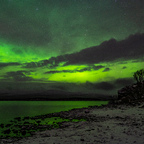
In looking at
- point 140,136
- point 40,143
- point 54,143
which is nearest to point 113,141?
point 140,136

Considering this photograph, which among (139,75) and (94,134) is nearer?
(94,134)

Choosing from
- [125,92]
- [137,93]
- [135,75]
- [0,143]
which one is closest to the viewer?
[0,143]

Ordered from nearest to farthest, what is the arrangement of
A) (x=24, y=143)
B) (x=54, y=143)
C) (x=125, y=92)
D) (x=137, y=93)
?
(x=54, y=143) < (x=24, y=143) < (x=137, y=93) < (x=125, y=92)

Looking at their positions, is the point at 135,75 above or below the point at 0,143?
above

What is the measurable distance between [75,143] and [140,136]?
4966mm

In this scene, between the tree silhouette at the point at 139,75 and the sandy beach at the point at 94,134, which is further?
the tree silhouette at the point at 139,75

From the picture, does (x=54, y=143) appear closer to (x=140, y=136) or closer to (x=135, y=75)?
(x=140, y=136)

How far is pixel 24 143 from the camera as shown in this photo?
1047cm

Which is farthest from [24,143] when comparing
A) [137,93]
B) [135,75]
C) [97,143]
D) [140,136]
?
[135,75]

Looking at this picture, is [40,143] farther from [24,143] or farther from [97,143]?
[97,143]

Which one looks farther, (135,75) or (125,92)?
(135,75)

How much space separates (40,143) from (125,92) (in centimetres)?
4685

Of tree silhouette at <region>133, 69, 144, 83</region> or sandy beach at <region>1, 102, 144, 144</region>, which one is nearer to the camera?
sandy beach at <region>1, 102, 144, 144</region>

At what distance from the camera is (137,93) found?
47.7 meters
